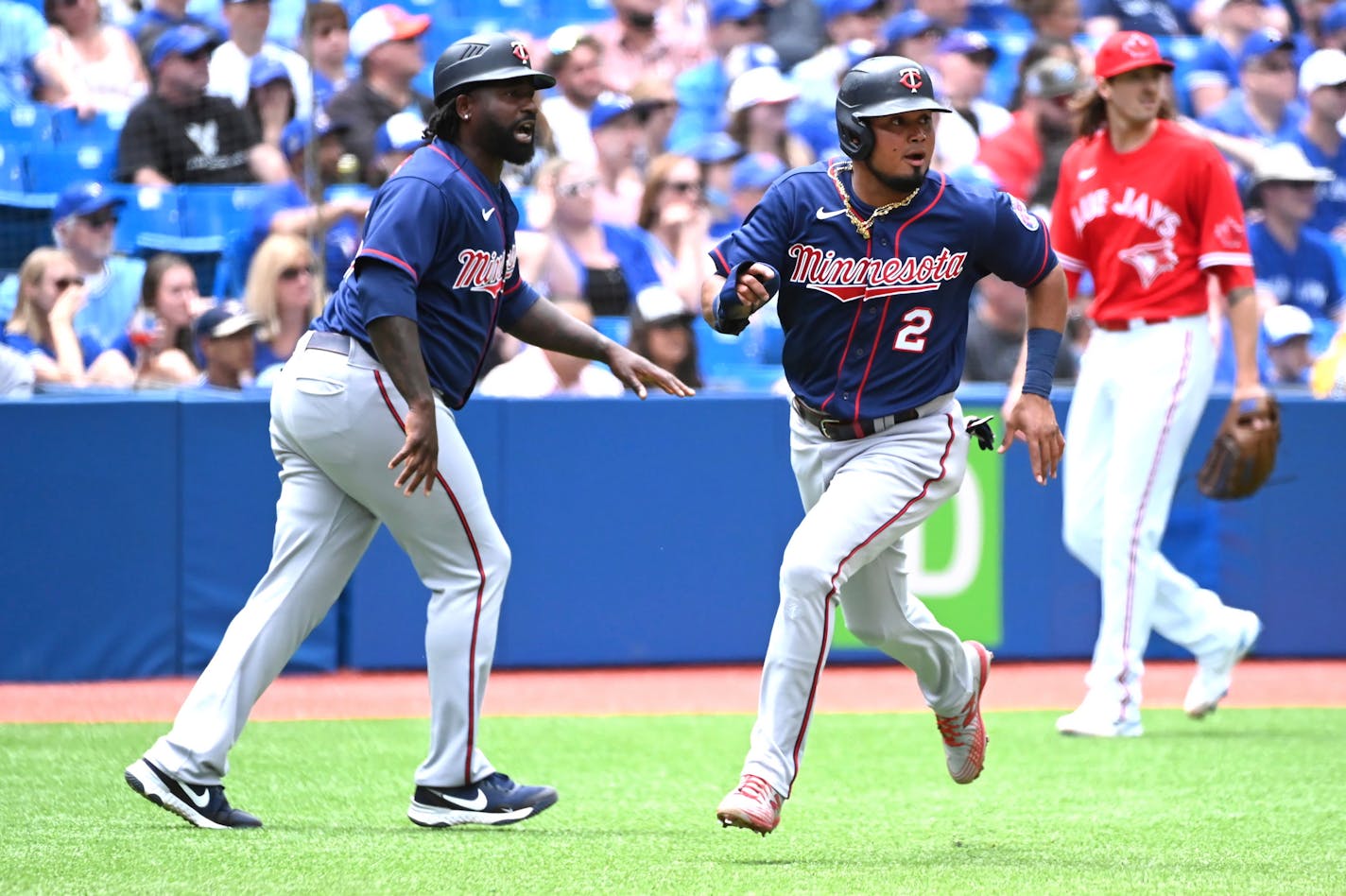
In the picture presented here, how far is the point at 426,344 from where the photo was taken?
448 cm

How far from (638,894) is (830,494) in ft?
3.92

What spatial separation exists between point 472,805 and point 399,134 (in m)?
5.51

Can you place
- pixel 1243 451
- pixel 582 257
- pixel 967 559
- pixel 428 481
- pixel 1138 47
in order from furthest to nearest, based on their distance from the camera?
pixel 582 257 < pixel 967 559 < pixel 1243 451 < pixel 1138 47 < pixel 428 481

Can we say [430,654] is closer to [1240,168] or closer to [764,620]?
[764,620]

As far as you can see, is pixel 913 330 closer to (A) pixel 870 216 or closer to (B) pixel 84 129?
(A) pixel 870 216

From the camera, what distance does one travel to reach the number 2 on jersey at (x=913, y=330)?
448 centimetres

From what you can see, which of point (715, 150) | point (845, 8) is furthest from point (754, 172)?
point (845, 8)

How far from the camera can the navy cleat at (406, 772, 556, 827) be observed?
4.51 metres

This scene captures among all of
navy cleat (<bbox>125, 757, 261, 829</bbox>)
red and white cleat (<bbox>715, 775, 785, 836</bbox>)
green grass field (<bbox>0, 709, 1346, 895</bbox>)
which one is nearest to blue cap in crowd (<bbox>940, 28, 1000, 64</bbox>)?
green grass field (<bbox>0, 709, 1346, 895</bbox>)

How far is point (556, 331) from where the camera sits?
489 cm

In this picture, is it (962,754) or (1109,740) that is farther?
(1109,740)

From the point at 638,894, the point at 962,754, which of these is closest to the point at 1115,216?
the point at 962,754

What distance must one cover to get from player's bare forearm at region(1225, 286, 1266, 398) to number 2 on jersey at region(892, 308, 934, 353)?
2.23 m

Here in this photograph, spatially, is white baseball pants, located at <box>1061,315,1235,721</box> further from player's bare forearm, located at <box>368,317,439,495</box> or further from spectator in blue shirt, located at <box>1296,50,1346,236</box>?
spectator in blue shirt, located at <box>1296,50,1346,236</box>
